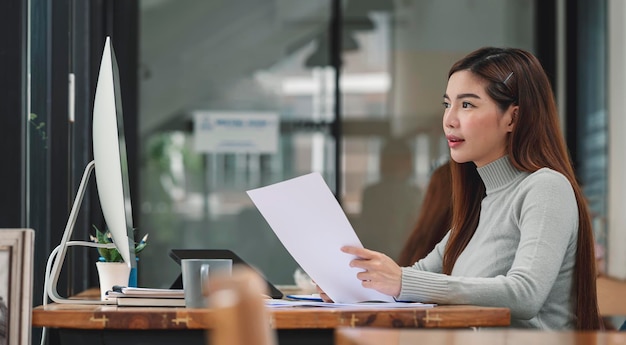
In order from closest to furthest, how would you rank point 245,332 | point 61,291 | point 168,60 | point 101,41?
point 245,332, point 61,291, point 101,41, point 168,60

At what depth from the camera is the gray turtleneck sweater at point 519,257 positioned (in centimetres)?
214

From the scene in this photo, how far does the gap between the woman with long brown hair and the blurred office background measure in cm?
310

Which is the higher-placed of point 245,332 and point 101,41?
point 101,41

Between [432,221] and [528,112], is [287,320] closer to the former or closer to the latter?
[528,112]

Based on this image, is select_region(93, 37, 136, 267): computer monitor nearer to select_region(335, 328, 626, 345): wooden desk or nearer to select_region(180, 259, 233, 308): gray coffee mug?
select_region(180, 259, 233, 308): gray coffee mug

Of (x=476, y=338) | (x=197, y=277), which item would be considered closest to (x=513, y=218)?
(x=197, y=277)

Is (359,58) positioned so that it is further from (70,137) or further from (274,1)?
(70,137)

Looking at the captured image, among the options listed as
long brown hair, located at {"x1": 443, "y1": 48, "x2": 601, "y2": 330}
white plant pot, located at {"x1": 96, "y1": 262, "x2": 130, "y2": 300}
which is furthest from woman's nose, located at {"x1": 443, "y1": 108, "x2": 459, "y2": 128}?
white plant pot, located at {"x1": 96, "y1": 262, "x2": 130, "y2": 300}

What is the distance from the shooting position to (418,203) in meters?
5.73

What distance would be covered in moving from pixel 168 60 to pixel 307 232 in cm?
371

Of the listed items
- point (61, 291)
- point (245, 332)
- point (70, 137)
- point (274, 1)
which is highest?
point (274, 1)

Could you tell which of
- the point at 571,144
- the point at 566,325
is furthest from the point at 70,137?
the point at 571,144

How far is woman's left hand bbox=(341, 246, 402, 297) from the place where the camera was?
2119mm

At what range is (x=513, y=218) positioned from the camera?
2340 mm
